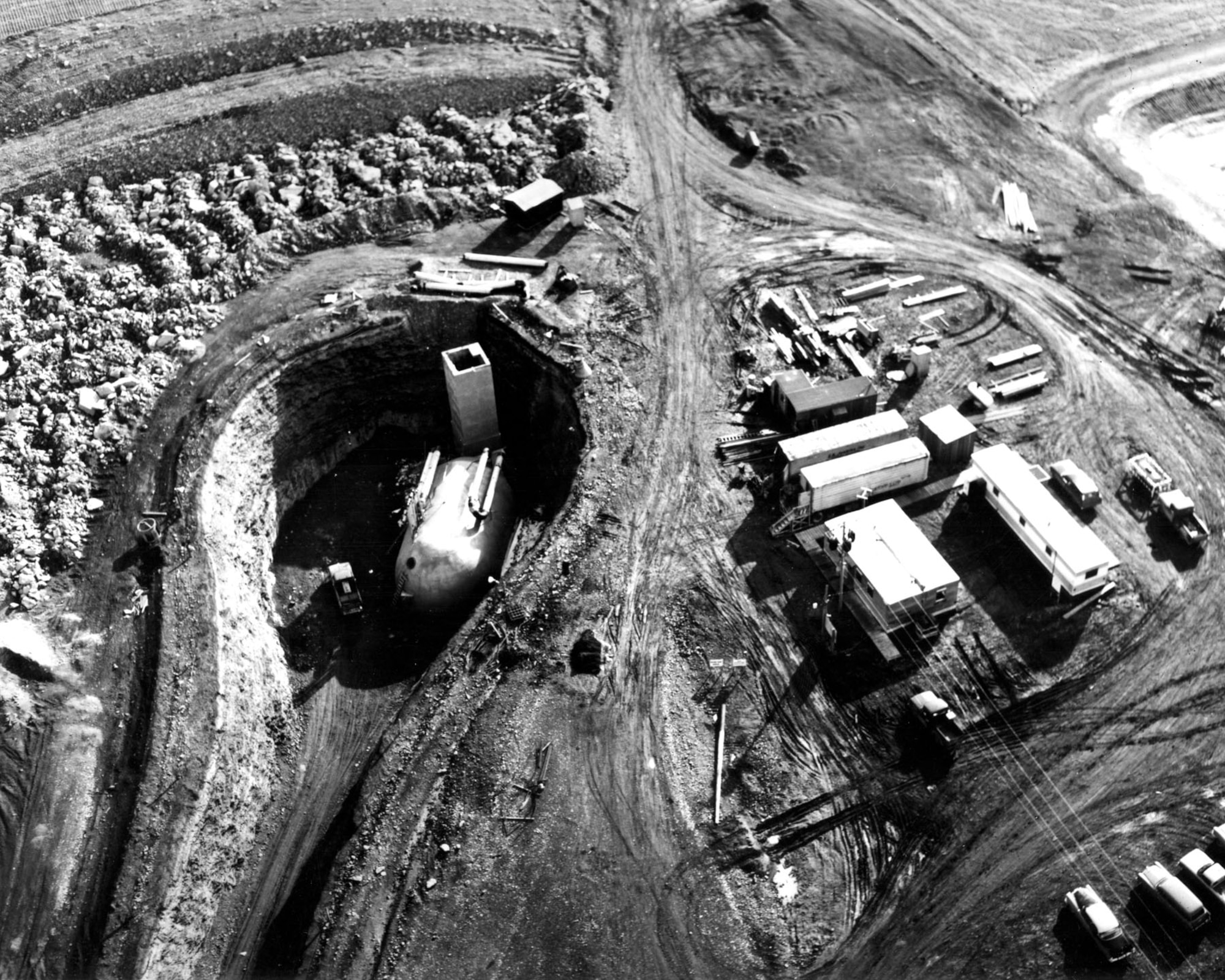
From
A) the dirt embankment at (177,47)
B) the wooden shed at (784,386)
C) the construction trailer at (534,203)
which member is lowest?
the wooden shed at (784,386)

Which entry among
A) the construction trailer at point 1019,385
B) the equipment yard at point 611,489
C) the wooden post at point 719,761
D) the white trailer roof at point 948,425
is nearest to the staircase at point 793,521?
the equipment yard at point 611,489

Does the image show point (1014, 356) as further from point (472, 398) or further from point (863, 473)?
point (472, 398)

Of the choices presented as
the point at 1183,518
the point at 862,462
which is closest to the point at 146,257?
the point at 862,462

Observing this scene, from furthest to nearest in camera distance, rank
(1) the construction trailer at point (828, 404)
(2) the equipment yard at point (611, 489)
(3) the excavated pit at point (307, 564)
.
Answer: (1) the construction trailer at point (828, 404) → (3) the excavated pit at point (307, 564) → (2) the equipment yard at point (611, 489)

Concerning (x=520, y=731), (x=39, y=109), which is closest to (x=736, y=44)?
Result: (x=39, y=109)

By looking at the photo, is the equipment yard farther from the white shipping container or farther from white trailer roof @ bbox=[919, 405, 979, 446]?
the white shipping container

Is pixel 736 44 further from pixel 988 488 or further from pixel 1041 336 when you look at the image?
pixel 988 488

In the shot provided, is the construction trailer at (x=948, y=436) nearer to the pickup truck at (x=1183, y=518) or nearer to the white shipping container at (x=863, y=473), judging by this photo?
the white shipping container at (x=863, y=473)
